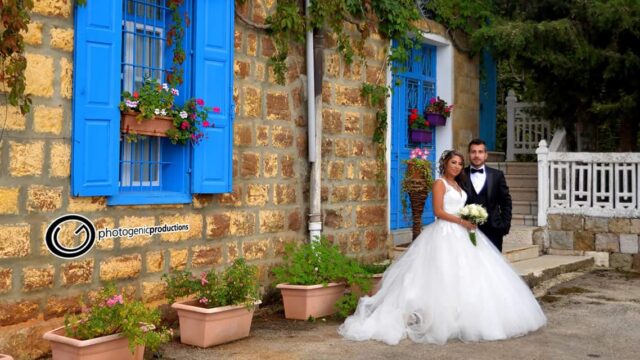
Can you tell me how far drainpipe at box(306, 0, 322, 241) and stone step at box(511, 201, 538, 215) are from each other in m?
4.72

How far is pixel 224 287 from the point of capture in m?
5.56

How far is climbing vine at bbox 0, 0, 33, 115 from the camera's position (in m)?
4.58

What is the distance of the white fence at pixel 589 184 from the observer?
983cm

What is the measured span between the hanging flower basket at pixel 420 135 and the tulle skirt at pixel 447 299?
3553 mm

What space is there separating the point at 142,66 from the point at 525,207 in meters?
7.15

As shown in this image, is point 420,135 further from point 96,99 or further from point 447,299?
point 96,99

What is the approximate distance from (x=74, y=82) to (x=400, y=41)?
183 inches

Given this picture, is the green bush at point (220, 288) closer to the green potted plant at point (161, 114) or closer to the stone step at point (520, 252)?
the green potted plant at point (161, 114)

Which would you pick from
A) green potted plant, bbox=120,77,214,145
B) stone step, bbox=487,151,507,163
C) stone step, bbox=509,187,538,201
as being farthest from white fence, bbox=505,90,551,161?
green potted plant, bbox=120,77,214,145

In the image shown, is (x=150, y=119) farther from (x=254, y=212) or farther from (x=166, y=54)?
(x=254, y=212)

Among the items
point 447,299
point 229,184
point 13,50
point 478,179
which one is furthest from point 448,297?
point 13,50

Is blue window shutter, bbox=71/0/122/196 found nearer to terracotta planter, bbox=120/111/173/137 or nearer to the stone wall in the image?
terracotta planter, bbox=120/111/173/137

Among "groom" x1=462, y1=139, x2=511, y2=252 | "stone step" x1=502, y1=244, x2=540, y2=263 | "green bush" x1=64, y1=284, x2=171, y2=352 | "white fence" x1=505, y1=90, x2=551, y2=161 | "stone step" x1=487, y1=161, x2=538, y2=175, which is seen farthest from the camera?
"white fence" x1=505, y1=90, x2=551, y2=161

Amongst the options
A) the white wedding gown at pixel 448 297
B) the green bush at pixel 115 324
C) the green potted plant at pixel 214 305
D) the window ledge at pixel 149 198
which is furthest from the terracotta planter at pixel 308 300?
the green bush at pixel 115 324
